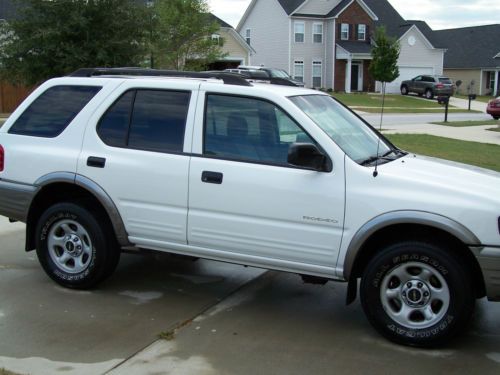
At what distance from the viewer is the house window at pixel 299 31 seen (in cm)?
5006

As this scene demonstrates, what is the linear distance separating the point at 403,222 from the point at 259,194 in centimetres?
106

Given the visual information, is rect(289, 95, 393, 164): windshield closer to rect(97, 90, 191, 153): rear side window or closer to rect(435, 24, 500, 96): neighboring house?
rect(97, 90, 191, 153): rear side window

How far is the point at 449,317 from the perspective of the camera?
4180 millimetres

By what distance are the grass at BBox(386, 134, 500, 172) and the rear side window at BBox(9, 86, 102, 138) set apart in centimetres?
899

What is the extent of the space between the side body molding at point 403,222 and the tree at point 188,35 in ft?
67.8

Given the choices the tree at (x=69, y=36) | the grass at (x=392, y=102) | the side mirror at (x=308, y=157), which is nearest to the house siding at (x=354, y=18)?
the grass at (x=392, y=102)

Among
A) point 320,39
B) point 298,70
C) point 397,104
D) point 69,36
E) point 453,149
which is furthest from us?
point 320,39

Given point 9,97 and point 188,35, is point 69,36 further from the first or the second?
point 9,97

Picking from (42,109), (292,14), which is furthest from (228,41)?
(42,109)

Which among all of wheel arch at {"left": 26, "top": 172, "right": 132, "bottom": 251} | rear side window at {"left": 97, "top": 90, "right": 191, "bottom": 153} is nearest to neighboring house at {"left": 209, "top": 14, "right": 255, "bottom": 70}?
wheel arch at {"left": 26, "top": 172, "right": 132, "bottom": 251}

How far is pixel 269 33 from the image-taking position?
51.6 metres

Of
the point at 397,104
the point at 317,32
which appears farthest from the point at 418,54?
the point at 397,104

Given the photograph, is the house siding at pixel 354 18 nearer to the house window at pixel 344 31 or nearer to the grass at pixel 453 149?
the house window at pixel 344 31

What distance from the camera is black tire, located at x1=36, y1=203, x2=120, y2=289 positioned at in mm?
5223
